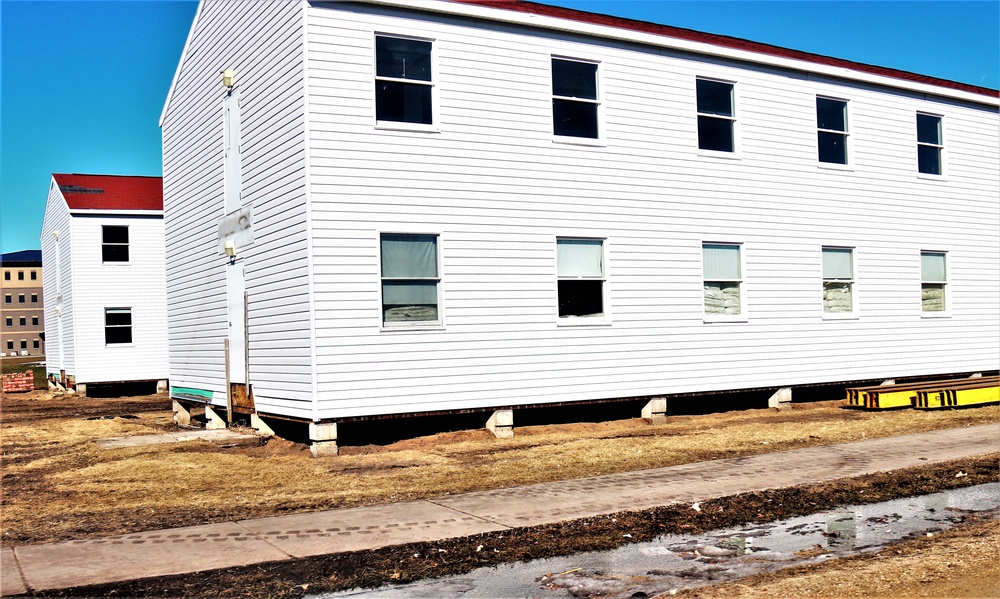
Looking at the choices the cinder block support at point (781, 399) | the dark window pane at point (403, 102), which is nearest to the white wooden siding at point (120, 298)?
the dark window pane at point (403, 102)

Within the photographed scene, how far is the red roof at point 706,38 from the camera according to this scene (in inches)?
604

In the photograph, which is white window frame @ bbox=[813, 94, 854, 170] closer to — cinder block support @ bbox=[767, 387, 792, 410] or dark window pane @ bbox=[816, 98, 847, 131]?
dark window pane @ bbox=[816, 98, 847, 131]

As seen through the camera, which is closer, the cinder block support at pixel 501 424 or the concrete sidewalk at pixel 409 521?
the concrete sidewalk at pixel 409 521

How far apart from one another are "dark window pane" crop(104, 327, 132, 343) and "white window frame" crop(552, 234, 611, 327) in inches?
841

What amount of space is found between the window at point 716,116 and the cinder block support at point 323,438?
902 centimetres

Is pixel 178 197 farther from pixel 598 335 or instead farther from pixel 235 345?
pixel 598 335

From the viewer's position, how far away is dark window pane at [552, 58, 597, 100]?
1566 cm

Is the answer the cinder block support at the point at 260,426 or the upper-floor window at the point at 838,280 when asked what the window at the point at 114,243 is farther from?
the upper-floor window at the point at 838,280

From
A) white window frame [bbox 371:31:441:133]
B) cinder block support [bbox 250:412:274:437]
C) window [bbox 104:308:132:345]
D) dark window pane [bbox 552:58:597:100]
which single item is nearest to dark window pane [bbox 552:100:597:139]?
dark window pane [bbox 552:58:597:100]

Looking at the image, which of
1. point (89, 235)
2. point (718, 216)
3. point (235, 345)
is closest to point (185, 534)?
point (235, 345)

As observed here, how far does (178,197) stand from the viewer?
19891 mm

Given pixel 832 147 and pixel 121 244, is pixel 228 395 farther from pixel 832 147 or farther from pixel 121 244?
pixel 121 244

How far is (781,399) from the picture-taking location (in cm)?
1797

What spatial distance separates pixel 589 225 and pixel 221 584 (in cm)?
1031
